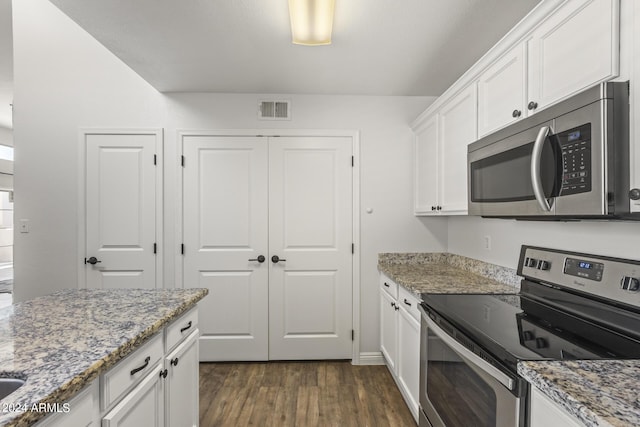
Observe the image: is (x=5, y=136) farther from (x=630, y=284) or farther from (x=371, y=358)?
(x=630, y=284)

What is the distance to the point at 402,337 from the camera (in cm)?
223

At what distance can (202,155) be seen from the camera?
295 centimetres

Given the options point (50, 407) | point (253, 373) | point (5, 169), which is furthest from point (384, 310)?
point (5, 169)

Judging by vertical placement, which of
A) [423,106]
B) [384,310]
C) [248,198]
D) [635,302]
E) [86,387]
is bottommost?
[384,310]

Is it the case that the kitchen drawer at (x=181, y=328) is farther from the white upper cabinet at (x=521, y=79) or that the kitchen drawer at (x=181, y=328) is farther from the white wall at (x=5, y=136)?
the white wall at (x=5, y=136)

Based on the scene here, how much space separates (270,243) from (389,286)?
1.13 m

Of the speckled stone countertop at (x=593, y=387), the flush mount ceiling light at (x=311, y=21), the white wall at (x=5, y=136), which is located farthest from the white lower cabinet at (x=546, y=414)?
the white wall at (x=5, y=136)

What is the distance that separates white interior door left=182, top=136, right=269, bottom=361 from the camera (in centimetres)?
294

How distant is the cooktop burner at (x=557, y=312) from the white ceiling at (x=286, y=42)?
139cm

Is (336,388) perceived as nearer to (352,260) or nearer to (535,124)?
(352,260)

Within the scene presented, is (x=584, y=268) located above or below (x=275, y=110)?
below

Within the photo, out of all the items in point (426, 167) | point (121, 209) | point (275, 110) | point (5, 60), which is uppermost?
point (5, 60)

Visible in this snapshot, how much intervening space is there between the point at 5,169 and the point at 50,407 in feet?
18.4

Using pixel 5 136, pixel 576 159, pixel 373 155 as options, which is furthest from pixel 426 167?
pixel 5 136
